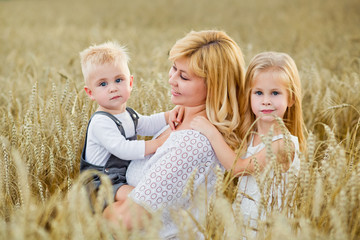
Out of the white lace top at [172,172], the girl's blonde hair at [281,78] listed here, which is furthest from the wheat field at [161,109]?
the girl's blonde hair at [281,78]

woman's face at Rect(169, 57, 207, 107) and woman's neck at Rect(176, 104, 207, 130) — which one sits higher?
woman's face at Rect(169, 57, 207, 107)

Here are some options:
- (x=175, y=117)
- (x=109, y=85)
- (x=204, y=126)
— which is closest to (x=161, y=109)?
(x=175, y=117)

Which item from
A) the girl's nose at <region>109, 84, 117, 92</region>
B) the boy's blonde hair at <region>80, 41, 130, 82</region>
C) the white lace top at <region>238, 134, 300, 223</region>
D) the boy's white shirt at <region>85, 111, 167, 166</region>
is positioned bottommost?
the white lace top at <region>238, 134, 300, 223</region>

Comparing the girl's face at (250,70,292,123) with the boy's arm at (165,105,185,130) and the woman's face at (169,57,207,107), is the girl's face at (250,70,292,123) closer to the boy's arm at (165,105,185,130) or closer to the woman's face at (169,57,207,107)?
the woman's face at (169,57,207,107)

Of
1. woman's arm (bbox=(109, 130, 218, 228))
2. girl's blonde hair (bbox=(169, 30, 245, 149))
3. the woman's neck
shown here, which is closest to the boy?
the woman's neck

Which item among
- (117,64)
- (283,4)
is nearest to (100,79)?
(117,64)

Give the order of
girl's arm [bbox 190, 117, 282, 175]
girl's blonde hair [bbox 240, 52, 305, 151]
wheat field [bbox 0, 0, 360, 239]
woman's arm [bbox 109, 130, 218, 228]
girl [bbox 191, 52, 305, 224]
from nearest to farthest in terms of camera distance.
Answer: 1. wheat field [bbox 0, 0, 360, 239]
2. woman's arm [bbox 109, 130, 218, 228]
3. girl's arm [bbox 190, 117, 282, 175]
4. girl [bbox 191, 52, 305, 224]
5. girl's blonde hair [bbox 240, 52, 305, 151]

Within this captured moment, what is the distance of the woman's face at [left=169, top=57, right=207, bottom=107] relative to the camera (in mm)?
1971

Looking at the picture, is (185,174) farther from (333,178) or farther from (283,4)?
(283,4)

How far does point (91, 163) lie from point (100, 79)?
1.62 ft

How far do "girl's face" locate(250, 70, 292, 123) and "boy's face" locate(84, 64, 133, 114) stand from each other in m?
0.77

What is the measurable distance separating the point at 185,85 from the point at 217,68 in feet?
0.63

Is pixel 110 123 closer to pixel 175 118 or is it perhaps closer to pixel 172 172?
pixel 175 118

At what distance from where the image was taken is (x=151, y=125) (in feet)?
7.89
